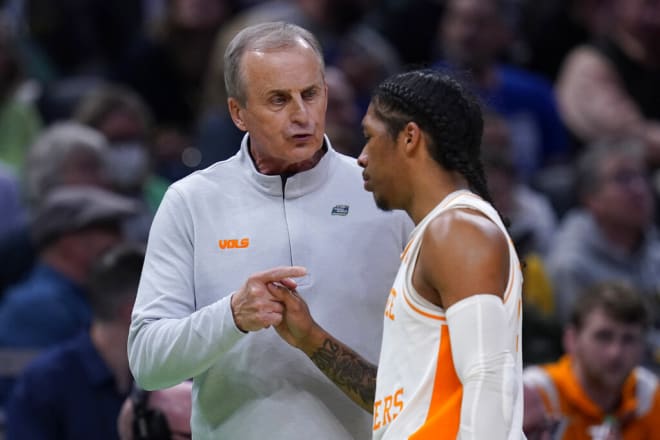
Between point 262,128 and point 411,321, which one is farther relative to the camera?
point 262,128

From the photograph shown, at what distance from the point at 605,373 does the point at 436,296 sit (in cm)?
294

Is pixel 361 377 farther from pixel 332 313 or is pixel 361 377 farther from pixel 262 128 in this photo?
pixel 262 128

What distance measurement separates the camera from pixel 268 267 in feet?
12.2

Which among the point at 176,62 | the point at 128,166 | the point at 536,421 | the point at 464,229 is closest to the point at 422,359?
the point at 464,229

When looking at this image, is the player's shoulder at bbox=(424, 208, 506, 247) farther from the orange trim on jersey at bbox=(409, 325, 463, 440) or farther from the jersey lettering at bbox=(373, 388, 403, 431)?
the jersey lettering at bbox=(373, 388, 403, 431)

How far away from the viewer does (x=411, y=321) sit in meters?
3.37

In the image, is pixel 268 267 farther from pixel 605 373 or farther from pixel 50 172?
pixel 50 172

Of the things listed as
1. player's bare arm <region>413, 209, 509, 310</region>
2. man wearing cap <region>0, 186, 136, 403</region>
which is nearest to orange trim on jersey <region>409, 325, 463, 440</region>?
player's bare arm <region>413, 209, 509, 310</region>

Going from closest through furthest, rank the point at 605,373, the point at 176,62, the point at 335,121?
the point at 605,373, the point at 335,121, the point at 176,62

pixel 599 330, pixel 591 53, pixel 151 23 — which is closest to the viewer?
pixel 599 330

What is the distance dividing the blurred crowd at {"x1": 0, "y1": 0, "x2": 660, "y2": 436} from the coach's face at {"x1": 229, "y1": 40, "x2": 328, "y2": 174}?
2.83 metres

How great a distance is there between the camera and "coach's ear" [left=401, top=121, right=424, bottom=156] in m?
3.46

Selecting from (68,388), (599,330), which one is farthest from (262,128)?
(599,330)

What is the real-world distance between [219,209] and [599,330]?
9.18 feet
